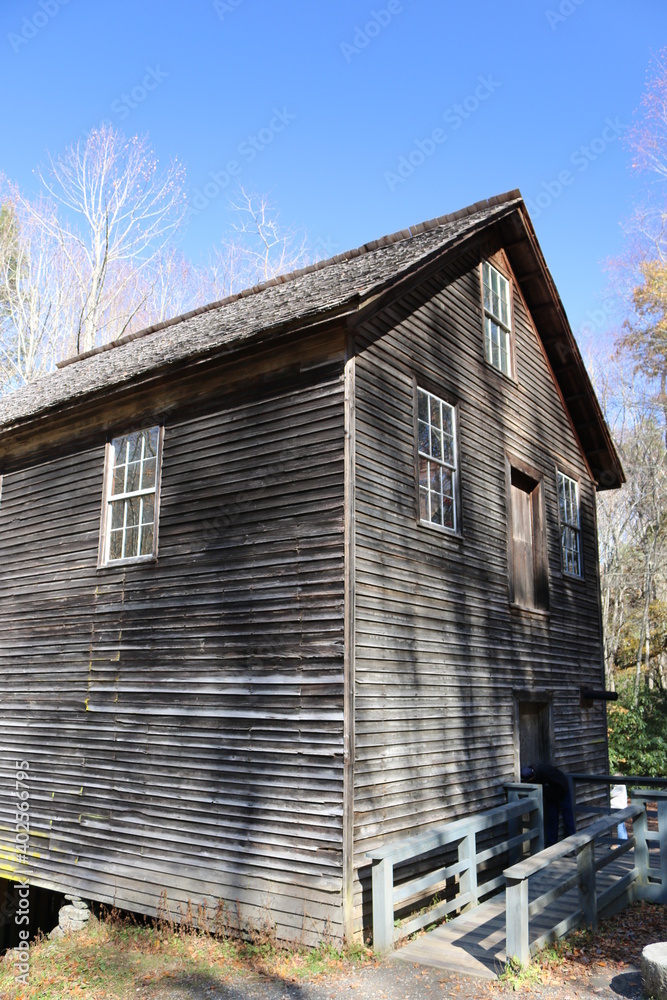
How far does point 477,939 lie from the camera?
755cm

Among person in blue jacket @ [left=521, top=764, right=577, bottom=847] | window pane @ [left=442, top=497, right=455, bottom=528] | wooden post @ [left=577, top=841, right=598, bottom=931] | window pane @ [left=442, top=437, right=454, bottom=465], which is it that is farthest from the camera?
person in blue jacket @ [left=521, top=764, right=577, bottom=847]

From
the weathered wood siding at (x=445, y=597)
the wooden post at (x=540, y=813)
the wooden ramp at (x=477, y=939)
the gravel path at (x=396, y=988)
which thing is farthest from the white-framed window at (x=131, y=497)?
the wooden post at (x=540, y=813)

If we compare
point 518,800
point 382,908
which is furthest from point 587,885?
point 518,800

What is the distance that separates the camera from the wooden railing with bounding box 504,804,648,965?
6543 mm

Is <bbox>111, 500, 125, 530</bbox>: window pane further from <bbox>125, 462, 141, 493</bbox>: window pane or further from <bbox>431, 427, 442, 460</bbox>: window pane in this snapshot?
<bbox>431, 427, 442, 460</bbox>: window pane

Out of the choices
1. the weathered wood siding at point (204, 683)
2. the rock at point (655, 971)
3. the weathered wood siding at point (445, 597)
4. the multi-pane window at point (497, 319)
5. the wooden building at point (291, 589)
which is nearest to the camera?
the rock at point (655, 971)

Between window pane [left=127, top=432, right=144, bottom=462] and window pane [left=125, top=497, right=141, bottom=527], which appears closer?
window pane [left=125, top=497, right=141, bottom=527]

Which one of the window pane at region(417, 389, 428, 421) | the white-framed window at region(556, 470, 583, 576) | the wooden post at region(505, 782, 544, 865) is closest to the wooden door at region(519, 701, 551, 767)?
the wooden post at region(505, 782, 544, 865)

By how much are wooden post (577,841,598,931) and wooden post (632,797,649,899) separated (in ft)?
5.41

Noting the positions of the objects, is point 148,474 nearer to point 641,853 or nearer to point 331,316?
point 331,316

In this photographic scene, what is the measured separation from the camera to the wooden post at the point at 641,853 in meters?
9.23

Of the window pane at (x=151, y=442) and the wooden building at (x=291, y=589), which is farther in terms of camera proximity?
the window pane at (x=151, y=442)

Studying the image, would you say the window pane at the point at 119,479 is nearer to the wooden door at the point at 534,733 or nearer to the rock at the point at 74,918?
the rock at the point at 74,918

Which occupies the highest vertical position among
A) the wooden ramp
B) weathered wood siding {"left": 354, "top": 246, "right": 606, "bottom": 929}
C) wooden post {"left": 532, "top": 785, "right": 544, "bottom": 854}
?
weathered wood siding {"left": 354, "top": 246, "right": 606, "bottom": 929}
